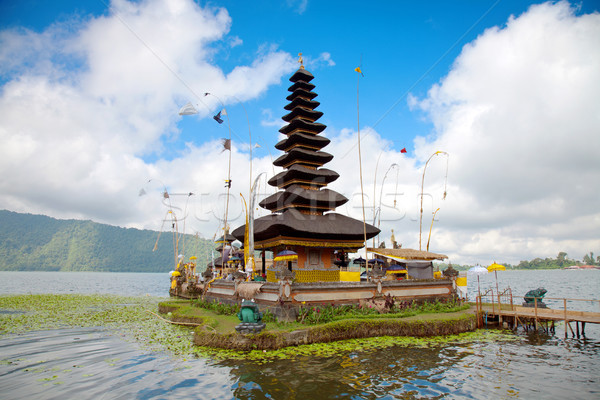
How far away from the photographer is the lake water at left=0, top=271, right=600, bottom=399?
10773 millimetres

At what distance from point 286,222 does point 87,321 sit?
1593 centimetres

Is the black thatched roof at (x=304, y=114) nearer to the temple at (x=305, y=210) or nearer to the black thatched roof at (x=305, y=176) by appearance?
the temple at (x=305, y=210)

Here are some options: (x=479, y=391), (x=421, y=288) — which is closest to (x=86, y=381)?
(x=479, y=391)

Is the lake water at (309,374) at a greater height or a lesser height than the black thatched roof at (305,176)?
lesser

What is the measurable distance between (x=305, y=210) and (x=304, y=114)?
10807 mm

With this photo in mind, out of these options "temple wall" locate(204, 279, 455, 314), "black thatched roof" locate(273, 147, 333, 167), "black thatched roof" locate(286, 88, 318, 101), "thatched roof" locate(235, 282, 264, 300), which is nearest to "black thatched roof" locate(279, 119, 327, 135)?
"black thatched roof" locate(273, 147, 333, 167)

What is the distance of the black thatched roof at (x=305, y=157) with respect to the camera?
3266 cm

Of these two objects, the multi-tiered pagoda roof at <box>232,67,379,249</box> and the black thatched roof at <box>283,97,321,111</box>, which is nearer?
the multi-tiered pagoda roof at <box>232,67,379,249</box>

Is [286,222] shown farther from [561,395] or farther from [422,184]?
[561,395]

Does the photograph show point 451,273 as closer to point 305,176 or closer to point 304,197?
point 304,197

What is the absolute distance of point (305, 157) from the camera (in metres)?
33.1

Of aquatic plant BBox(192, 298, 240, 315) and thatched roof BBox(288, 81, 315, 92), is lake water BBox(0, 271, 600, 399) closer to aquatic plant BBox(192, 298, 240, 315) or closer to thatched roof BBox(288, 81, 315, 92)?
aquatic plant BBox(192, 298, 240, 315)

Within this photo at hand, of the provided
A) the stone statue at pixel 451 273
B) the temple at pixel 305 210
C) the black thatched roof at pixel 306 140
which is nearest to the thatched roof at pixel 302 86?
the temple at pixel 305 210

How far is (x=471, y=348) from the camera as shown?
16.7 meters
